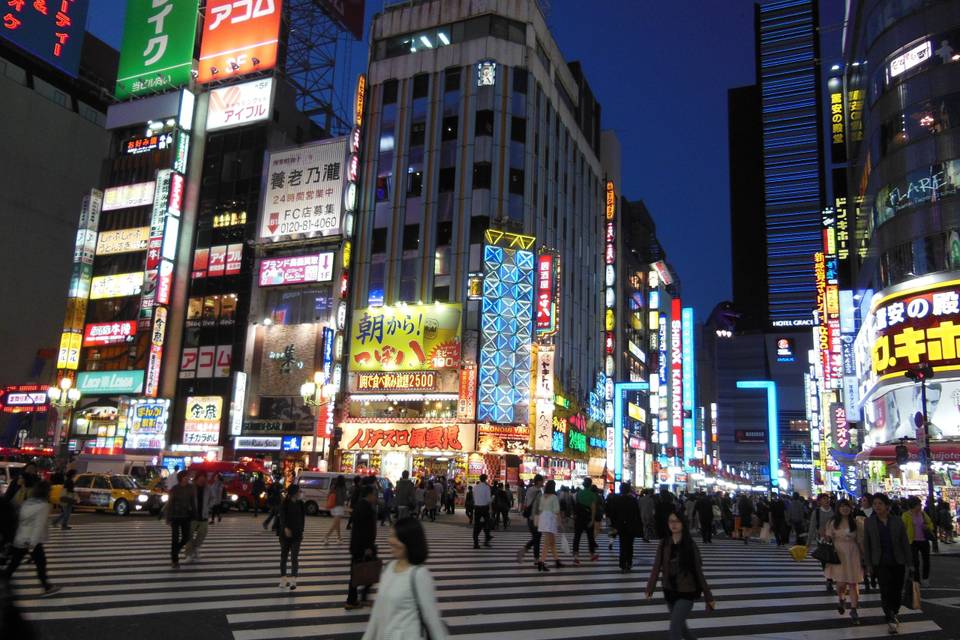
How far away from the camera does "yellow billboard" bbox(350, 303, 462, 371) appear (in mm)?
41906

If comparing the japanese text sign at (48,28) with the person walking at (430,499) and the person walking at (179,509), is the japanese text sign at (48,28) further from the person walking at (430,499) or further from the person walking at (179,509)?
the person walking at (179,509)

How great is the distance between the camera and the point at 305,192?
48062mm

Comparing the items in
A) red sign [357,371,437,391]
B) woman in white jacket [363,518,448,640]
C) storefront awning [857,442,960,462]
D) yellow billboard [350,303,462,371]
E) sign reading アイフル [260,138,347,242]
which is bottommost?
woman in white jacket [363,518,448,640]

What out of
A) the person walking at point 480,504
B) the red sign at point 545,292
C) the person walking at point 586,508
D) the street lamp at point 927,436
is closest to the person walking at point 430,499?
the person walking at point 480,504

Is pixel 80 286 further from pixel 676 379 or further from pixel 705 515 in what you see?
pixel 676 379

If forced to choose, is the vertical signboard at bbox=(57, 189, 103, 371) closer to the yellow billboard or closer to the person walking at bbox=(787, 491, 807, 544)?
the yellow billboard

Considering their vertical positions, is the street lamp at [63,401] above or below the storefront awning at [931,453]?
above

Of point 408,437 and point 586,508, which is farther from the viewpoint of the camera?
point 408,437

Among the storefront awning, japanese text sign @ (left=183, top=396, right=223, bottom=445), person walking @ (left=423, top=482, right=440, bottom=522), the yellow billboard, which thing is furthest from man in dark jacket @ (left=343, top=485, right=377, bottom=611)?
japanese text sign @ (left=183, top=396, right=223, bottom=445)

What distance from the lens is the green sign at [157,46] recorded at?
5591 cm

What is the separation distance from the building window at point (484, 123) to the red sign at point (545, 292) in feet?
28.1

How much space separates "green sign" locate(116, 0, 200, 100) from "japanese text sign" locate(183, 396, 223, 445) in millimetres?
23211

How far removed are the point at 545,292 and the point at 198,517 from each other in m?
29.2

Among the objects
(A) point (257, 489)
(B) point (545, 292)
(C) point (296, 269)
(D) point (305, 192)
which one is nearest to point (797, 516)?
(B) point (545, 292)
